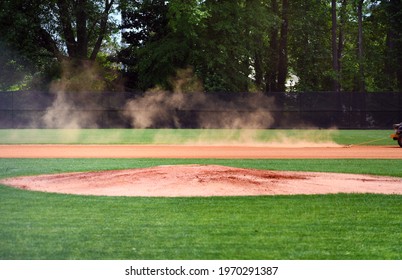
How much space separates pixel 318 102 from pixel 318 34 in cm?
1831

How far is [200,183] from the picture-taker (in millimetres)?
13422

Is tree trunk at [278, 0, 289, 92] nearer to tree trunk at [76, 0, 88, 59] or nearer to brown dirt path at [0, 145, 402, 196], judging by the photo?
tree trunk at [76, 0, 88, 59]

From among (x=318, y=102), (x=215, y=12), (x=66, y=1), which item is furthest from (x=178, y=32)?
(x=318, y=102)

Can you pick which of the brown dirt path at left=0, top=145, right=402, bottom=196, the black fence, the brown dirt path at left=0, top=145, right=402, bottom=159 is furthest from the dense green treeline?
the brown dirt path at left=0, top=145, right=402, bottom=196

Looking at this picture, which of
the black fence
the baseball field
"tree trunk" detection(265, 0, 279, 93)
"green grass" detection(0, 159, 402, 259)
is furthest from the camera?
"tree trunk" detection(265, 0, 279, 93)

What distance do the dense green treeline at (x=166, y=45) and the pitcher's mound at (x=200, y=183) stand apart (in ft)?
108

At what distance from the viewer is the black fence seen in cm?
4428

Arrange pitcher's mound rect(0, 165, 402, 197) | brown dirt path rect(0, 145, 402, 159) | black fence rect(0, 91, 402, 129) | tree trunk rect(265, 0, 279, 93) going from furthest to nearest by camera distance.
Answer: tree trunk rect(265, 0, 279, 93) → black fence rect(0, 91, 402, 129) → brown dirt path rect(0, 145, 402, 159) → pitcher's mound rect(0, 165, 402, 197)

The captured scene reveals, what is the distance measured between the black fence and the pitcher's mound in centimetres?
2890

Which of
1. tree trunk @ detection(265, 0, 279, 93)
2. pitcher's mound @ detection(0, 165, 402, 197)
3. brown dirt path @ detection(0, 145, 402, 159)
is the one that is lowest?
brown dirt path @ detection(0, 145, 402, 159)

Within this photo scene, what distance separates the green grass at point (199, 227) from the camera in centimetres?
754

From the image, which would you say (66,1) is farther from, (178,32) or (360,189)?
(360,189)

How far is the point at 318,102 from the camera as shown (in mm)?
44844

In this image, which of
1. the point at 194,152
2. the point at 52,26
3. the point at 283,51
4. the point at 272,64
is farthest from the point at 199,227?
the point at 272,64
